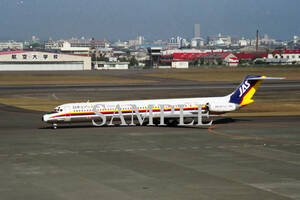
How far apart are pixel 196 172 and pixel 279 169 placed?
5853mm

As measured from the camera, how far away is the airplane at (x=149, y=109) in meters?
53.1

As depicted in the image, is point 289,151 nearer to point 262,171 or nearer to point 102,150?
point 262,171

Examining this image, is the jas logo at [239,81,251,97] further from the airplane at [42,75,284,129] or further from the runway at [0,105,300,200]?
the runway at [0,105,300,200]

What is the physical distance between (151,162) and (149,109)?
1809 cm

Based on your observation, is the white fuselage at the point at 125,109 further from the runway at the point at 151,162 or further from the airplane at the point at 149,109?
the runway at the point at 151,162

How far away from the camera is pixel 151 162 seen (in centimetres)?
3681

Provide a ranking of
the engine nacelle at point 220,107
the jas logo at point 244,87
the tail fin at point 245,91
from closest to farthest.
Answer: the engine nacelle at point 220,107 < the tail fin at point 245,91 < the jas logo at point 244,87

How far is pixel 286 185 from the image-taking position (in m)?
30.0

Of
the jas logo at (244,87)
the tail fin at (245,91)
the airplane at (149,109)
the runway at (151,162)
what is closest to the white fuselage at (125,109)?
the airplane at (149,109)

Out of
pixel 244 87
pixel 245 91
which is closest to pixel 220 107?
pixel 245 91

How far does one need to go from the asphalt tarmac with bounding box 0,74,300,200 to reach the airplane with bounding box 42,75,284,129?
4.81 feet

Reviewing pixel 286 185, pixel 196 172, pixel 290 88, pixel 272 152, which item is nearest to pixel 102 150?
pixel 196 172

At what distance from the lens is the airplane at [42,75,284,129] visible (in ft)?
174

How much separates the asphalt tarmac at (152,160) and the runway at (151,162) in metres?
0.06
